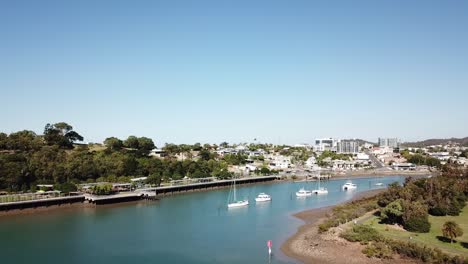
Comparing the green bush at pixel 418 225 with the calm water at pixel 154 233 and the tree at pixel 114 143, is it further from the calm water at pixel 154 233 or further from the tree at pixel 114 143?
the tree at pixel 114 143

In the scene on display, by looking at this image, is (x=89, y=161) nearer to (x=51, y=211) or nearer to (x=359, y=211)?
(x=51, y=211)

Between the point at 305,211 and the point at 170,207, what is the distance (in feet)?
58.0

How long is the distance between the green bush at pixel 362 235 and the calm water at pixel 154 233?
551 centimetres

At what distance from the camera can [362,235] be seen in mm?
31688

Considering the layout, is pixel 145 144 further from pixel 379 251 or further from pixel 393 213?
pixel 379 251

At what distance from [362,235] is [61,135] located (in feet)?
265

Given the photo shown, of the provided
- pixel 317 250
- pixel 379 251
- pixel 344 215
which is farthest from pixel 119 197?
pixel 379 251

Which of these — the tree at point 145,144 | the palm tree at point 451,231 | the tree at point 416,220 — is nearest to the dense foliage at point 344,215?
the tree at point 416,220

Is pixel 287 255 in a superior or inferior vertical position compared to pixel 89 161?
inferior

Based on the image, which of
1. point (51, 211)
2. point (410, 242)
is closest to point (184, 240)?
point (410, 242)

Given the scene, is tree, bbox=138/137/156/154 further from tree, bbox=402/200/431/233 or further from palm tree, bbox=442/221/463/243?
palm tree, bbox=442/221/463/243

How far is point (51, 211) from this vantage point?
50719mm

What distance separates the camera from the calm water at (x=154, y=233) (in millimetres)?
31438

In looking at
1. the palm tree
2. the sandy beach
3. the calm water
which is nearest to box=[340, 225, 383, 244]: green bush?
the sandy beach
